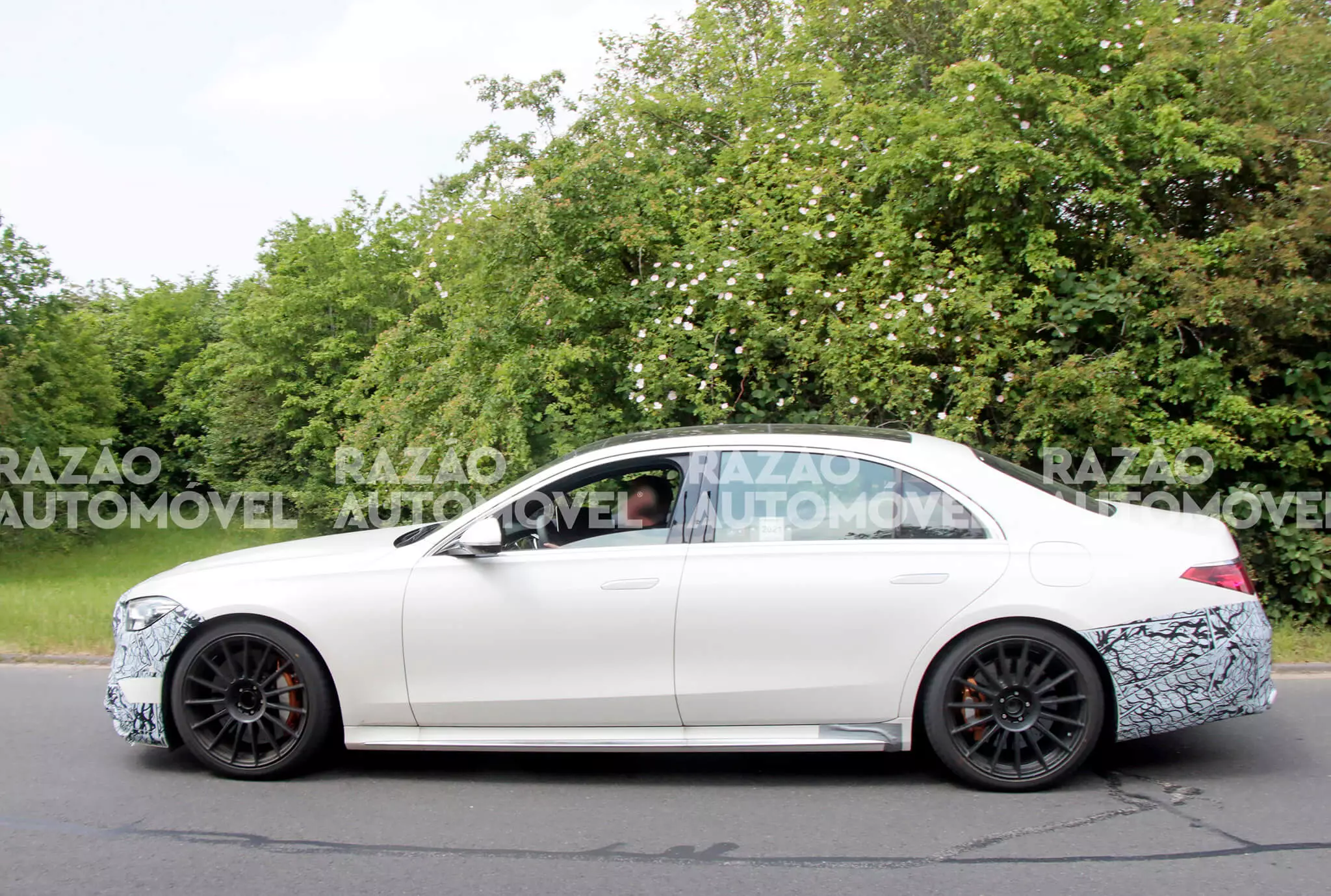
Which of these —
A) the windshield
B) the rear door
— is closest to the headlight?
the rear door

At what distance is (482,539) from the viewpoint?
4.98 metres

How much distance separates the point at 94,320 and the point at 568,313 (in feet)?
68.1

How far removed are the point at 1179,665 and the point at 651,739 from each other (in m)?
2.35

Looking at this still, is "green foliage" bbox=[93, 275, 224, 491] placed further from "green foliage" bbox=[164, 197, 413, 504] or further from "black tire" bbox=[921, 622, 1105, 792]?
"black tire" bbox=[921, 622, 1105, 792]

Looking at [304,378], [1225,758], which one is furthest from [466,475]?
[304,378]

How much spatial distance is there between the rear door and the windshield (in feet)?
1.54

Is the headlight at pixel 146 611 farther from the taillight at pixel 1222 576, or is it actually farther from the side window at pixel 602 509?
the taillight at pixel 1222 576

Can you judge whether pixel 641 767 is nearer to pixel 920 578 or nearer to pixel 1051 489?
pixel 920 578

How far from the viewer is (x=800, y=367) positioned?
9859 millimetres

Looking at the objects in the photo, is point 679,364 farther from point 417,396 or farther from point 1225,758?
point 1225,758

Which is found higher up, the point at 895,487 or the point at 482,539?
the point at 895,487

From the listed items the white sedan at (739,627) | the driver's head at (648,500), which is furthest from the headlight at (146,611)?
the driver's head at (648,500)

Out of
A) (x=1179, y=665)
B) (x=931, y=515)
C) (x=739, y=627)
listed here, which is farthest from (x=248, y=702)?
(x=1179, y=665)

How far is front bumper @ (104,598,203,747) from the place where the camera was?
519 centimetres
